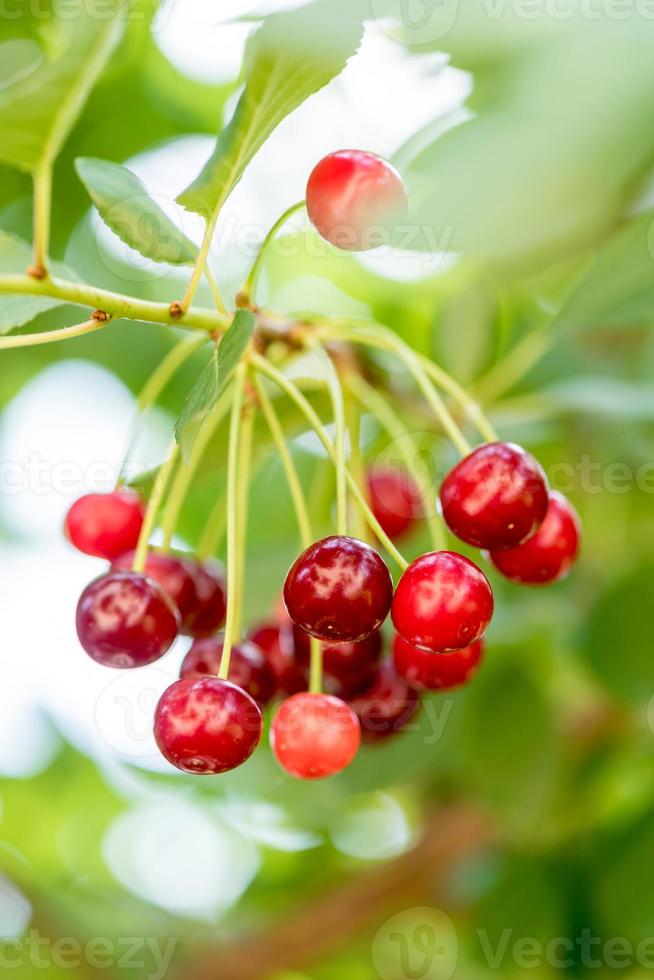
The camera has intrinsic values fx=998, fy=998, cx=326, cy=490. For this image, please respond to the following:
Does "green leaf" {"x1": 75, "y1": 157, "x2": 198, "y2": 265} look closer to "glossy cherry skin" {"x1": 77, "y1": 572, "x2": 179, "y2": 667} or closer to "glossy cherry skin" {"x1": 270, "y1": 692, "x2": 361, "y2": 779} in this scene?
"glossy cherry skin" {"x1": 77, "y1": 572, "x2": 179, "y2": 667}

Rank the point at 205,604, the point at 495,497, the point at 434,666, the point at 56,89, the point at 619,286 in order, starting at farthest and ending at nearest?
the point at 619,286 → the point at 205,604 → the point at 434,666 → the point at 495,497 → the point at 56,89

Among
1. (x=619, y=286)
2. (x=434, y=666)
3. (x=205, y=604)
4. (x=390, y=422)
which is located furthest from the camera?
(x=619, y=286)

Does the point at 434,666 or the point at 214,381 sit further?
the point at 434,666

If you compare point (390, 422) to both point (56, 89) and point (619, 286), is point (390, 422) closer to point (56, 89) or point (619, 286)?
point (619, 286)

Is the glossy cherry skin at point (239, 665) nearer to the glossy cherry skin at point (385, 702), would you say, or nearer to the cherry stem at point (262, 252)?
the glossy cherry skin at point (385, 702)

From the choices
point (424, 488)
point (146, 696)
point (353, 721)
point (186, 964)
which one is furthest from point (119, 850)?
point (353, 721)

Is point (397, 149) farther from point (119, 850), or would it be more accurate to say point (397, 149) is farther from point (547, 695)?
point (119, 850)

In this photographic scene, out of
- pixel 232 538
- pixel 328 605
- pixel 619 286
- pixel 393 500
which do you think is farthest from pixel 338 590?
pixel 619 286
